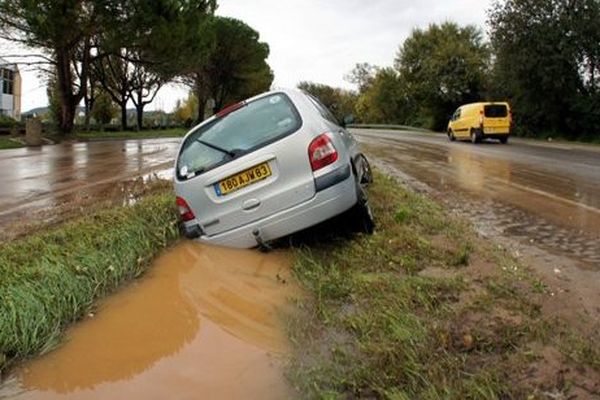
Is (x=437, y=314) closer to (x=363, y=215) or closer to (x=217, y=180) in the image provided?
(x=363, y=215)

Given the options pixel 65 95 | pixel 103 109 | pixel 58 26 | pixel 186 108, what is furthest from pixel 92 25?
pixel 186 108

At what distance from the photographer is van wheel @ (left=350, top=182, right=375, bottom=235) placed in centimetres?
530

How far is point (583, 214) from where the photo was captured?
702 cm

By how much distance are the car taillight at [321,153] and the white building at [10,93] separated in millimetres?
59484

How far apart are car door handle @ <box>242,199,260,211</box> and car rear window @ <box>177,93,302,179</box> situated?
1.39ft

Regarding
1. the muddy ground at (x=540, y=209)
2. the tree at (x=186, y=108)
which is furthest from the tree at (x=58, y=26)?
the tree at (x=186, y=108)

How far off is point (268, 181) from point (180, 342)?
190 cm

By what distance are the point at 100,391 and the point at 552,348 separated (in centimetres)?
229

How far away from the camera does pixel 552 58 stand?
28.2 meters

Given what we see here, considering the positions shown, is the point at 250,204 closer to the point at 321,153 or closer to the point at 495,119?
the point at 321,153

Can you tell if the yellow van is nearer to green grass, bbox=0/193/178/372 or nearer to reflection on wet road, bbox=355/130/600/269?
reflection on wet road, bbox=355/130/600/269

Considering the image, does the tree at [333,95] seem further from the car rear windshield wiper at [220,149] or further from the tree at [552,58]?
the car rear windshield wiper at [220,149]

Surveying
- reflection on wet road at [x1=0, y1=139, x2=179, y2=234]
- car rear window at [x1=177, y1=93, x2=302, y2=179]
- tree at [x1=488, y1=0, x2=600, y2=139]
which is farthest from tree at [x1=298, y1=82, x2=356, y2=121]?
car rear window at [x1=177, y1=93, x2=302, y2=179]

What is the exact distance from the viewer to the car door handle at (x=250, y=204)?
200 inches
